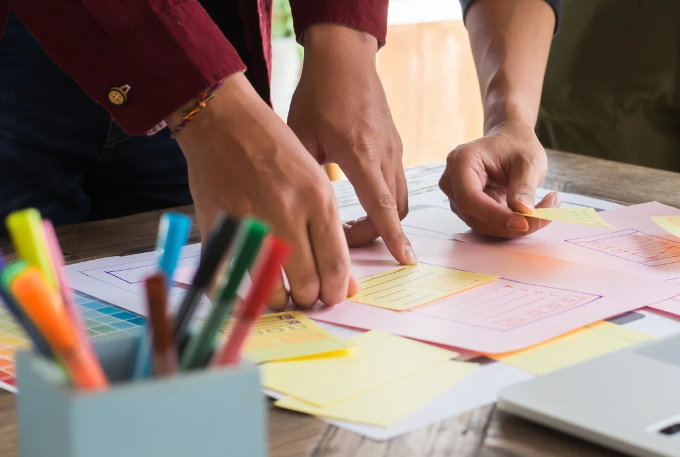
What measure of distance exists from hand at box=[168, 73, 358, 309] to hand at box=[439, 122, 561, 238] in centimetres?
27

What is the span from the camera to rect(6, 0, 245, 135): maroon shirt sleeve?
2.19ft

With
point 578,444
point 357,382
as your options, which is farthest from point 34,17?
point 578,444

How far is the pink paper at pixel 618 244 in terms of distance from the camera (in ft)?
2.55

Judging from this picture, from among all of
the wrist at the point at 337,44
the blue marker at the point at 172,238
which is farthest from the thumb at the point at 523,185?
the blue marker at the point at 172,238

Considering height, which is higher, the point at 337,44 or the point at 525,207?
the point at 337,44

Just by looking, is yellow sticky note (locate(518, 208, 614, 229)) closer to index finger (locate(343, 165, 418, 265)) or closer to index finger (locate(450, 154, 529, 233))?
index finger (locate(450, 154, 529, 233))

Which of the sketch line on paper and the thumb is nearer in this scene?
the sketch line on paper

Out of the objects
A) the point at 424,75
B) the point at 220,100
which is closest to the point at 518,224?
the point at 220,100

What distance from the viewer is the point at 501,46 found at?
1.17m

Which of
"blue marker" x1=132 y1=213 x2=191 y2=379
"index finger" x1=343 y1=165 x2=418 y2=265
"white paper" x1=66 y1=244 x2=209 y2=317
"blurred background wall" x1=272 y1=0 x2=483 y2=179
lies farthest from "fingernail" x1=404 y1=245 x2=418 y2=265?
"blurred background wall" x1=272 y1=0 x2=483 y2=179

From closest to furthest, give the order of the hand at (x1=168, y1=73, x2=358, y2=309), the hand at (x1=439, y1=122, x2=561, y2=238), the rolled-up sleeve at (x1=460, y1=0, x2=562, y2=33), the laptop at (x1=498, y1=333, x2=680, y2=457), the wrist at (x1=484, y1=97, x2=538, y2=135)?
the laptop at (x1=498, y1=333, x2=680, y2=457), the hand at (x1=168, y1=73, x2=358, y2=309), the hand at (x1=439, y1=122, x2=561, y2=238), the wrist at (x1=484, y1=97, x2=538, y2=135), the rolled-up sleeve at (x1=460, y1=0, x2=562, y2=33)

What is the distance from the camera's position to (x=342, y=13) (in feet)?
3.12

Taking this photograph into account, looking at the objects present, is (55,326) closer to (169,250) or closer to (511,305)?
(169,250)

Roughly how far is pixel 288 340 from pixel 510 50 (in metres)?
0.74
